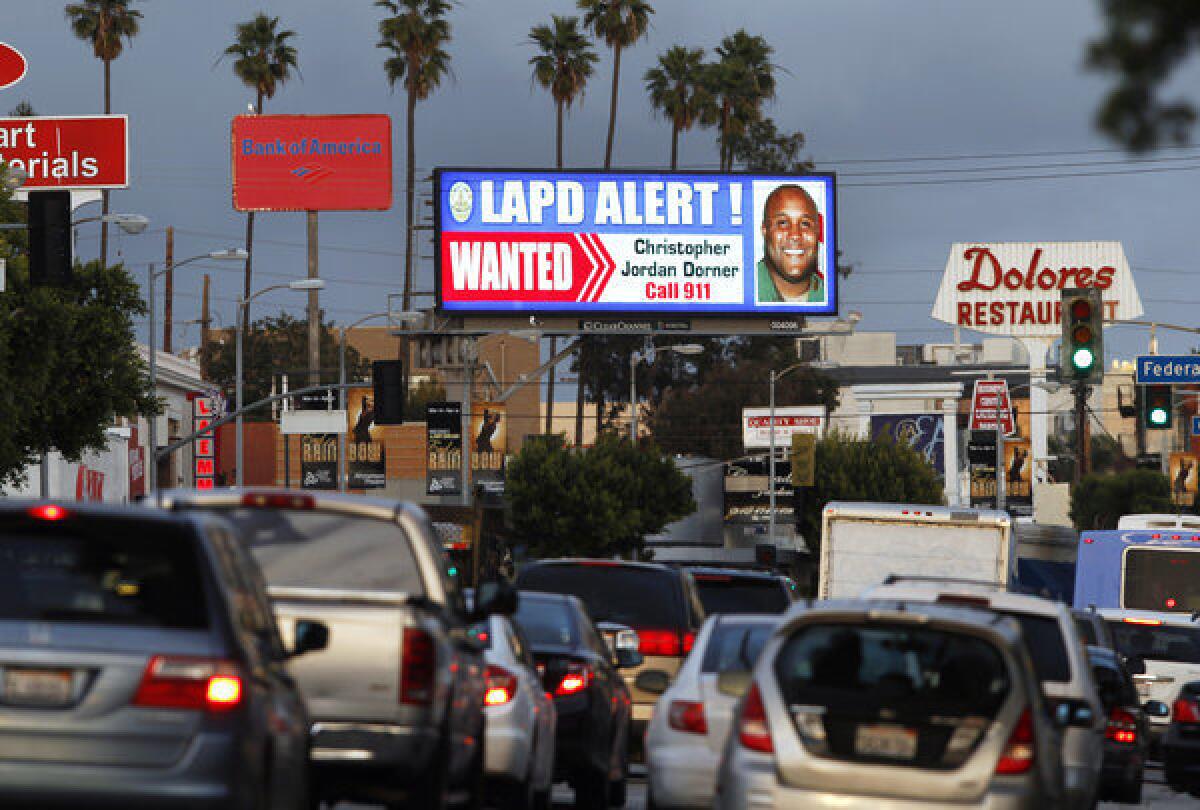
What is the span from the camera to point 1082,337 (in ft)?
84.7

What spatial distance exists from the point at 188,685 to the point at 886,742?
3663 millimetres

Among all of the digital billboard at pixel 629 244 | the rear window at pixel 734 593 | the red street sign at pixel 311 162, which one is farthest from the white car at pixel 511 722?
the red street sign at pixel 311 162

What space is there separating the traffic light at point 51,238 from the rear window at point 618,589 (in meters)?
7.66

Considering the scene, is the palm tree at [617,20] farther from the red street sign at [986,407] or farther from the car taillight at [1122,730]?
the car taillight at [1122,730]

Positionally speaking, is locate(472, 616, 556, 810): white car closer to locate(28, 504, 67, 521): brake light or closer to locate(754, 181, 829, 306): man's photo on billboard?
locate(28, 504, 67, 521): brake light

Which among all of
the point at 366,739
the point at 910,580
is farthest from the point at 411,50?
the point at 366,739

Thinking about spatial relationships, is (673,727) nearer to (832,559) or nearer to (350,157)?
(832,559)

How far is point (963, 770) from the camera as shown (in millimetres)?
10852

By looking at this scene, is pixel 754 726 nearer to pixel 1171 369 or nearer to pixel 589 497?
pixel 1171 369

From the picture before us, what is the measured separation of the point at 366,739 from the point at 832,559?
59.4 feet

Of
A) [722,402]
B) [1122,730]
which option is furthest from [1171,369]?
[722,402]

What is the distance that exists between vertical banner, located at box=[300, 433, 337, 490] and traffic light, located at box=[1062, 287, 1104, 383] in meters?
67.1

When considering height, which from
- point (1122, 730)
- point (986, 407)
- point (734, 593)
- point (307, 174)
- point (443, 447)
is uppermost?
point (307, 174)

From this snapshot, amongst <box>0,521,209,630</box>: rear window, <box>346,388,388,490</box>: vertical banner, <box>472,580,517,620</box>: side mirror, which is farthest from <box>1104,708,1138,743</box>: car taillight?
<box>346,388,388,490</box>: vertical banner
